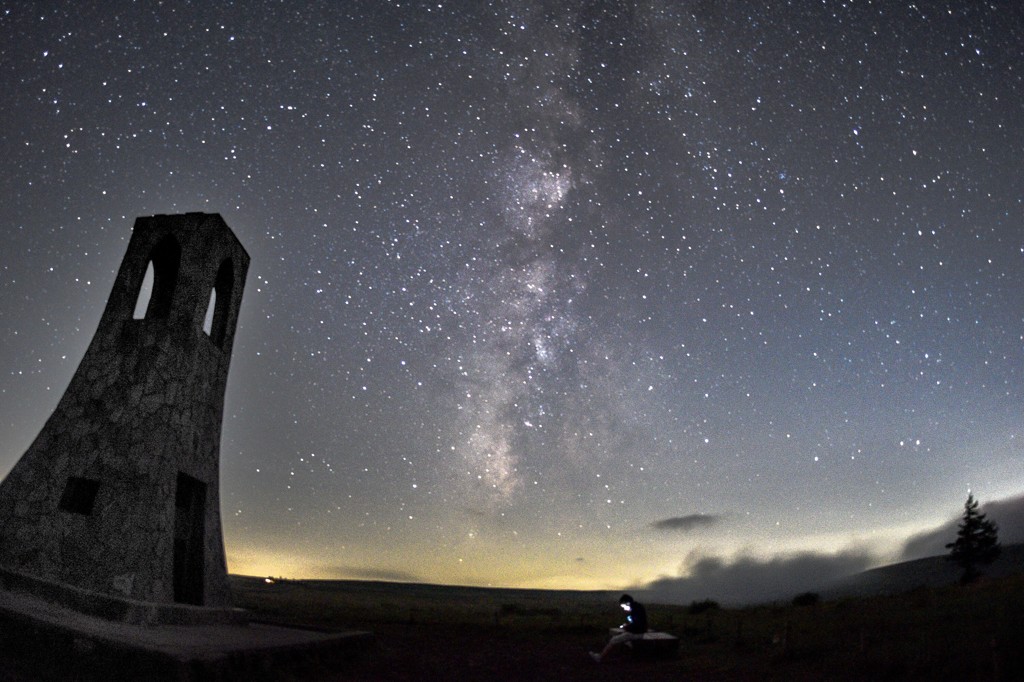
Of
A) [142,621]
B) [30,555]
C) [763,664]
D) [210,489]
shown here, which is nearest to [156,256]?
[210,489]

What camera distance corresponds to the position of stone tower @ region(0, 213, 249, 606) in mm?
10344

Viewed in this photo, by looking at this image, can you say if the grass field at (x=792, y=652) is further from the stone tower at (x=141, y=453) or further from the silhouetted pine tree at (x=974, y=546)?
the silhouetted pine tree at (x=974, y=546)

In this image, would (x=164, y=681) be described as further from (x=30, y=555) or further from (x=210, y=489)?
(x=210, y=489)

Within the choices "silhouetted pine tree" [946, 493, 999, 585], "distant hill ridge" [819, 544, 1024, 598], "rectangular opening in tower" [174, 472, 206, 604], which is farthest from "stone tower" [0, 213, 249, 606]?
"distant hill ridge" [819, 544, 1024, 598]

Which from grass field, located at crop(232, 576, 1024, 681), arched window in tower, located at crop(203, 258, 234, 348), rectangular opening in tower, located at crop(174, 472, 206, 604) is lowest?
grass field, located at crop(232, 576, 1024, 681)

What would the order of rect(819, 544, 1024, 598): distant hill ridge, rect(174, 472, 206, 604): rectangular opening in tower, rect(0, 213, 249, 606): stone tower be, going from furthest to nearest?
rect(819, 544, 1024, 598): distant hill ridge → rect(174, 472, 206, 604): rectangular opening in tower → rect(0, 213, 249, 606): stone tower

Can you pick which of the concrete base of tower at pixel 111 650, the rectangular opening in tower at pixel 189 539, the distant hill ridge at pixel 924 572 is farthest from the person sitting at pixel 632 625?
the distant hill ridge at pixel 924 572

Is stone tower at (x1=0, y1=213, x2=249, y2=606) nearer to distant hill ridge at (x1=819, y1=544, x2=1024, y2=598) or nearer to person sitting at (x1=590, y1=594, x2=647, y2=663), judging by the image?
person sitting at (x1=590, y1=594, x2=647, y2=663)

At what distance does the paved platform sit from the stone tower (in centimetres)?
136

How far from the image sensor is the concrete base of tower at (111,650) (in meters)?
6.82

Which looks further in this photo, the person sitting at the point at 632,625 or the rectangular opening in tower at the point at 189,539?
the person sitting at the point at 632,625

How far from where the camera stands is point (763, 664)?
12414mm

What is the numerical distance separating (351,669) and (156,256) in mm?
9579

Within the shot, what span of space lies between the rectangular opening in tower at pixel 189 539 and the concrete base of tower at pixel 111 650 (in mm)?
3629
